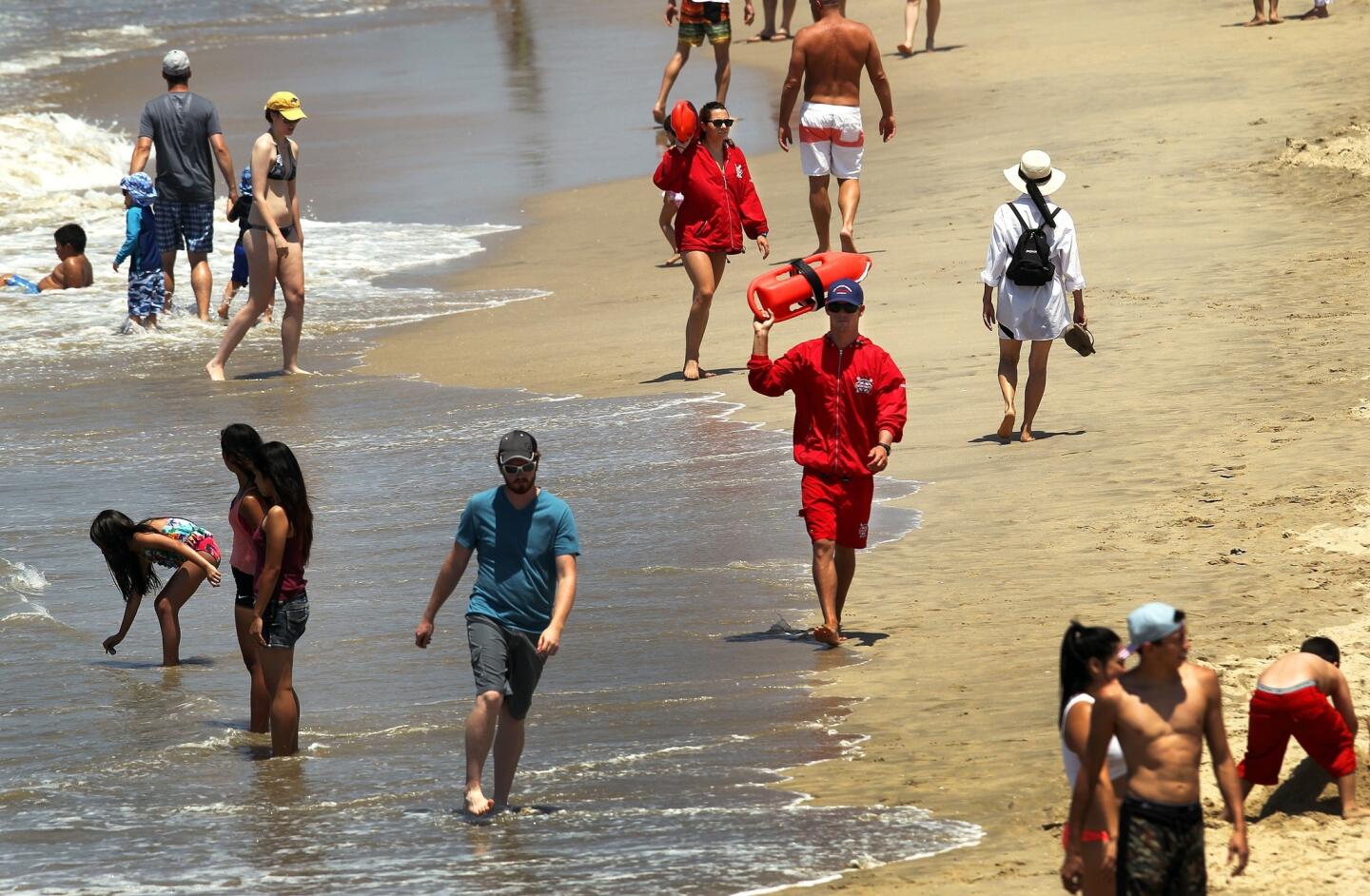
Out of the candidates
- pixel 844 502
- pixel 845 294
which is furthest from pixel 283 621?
pixel 845 294

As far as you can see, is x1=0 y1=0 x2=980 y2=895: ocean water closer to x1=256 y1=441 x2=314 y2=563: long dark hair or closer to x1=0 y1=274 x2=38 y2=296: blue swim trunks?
x1=256 y1=441 x2=314 y2=563: long dark hair

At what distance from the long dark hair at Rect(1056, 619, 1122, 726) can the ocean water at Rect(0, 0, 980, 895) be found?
1132 millimetres

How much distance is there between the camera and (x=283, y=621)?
7152 mm

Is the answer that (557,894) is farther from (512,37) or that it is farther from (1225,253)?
(512,37)

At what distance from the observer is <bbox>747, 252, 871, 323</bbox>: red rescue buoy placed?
8.66 m

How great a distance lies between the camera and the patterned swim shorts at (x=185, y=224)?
1569 cm

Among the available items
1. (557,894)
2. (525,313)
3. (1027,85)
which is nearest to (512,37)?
(1027,85)

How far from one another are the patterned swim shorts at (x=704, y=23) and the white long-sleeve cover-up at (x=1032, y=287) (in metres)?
10.7

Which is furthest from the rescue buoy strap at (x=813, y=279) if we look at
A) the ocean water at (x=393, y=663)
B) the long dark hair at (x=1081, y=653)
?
the long dark hair at (x=1081, y=653)

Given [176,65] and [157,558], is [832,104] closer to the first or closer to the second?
[176,65]

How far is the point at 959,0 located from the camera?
98.6 ft

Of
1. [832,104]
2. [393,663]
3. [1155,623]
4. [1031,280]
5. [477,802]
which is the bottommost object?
[393,663]

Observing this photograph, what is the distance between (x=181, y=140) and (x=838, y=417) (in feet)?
29.0

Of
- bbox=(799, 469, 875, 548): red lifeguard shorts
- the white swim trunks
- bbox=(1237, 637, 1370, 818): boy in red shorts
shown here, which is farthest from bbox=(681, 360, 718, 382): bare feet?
bbox=(1237, 637, 1370, 818): boy in red shorts
